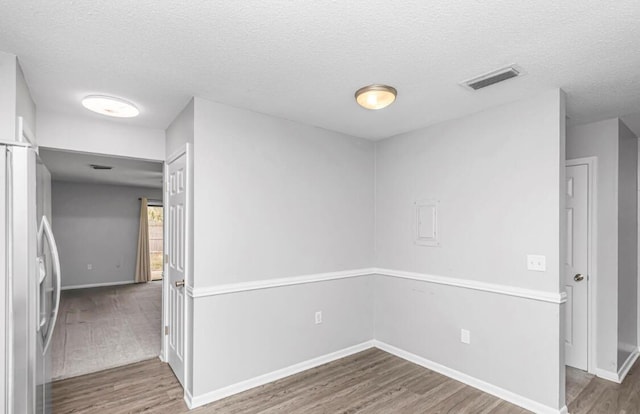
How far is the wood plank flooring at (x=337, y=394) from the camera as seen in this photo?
261cm

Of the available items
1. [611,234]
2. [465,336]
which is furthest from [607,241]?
[465,336]

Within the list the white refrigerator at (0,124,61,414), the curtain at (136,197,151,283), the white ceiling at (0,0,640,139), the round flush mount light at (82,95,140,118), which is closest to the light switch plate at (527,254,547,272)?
the white ceiling at (0,0,640,139)

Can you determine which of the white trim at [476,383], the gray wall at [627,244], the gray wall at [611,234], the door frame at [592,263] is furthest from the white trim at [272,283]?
the gray wall at [627,244]

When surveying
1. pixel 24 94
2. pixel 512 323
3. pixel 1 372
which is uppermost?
pixel 24 94

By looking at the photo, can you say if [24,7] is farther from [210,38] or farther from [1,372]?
[1,372]

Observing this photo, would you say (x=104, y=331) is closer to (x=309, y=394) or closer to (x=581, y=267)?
(x=309, y=394)

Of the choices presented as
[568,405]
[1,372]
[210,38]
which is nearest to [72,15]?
[210,38]

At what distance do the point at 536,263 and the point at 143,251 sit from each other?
8224mm

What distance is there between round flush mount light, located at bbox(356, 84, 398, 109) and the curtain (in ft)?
24.5

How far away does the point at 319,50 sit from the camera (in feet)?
6.39

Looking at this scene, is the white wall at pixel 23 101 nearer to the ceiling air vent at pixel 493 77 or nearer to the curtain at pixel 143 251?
the ceiling air vent at pixel 493 77

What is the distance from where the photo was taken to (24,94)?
230 cm

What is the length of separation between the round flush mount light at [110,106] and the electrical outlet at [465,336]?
3.46 m

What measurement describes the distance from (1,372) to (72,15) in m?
1.71
